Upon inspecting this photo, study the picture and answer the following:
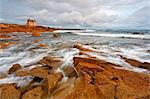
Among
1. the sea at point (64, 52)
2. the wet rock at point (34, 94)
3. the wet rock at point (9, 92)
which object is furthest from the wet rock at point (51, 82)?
the sea at point (64, 52)

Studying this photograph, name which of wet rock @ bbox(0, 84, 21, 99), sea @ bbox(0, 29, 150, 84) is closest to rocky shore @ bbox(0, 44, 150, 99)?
wet rock @ bbox(0, 84, 21, 99)

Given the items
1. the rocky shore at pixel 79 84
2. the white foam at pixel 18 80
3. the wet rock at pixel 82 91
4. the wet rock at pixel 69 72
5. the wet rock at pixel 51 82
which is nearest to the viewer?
the wet rock at pixel 82 91

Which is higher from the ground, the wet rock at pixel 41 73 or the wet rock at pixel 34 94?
the wet rock at pixel 41 73

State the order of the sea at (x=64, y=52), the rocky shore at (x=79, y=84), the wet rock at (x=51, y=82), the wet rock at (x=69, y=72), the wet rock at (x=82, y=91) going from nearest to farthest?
the wet rock at (x=82, y=91) < the rocky shore at (x=79, y=84) < the wet rock at (x=51, y=82) < the wet rock at (x=69, y=72) < the sea at (x=64, y=52)

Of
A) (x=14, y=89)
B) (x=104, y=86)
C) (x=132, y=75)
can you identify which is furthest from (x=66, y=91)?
(x=132, y=75)

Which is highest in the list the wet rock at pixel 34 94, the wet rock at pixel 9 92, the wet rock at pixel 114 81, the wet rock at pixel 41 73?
the wet rock at pixel 114 81

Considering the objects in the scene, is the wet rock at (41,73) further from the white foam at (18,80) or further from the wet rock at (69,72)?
→ the wet rock at (69,72)

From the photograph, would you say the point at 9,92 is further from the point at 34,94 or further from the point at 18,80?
the point at 18,80

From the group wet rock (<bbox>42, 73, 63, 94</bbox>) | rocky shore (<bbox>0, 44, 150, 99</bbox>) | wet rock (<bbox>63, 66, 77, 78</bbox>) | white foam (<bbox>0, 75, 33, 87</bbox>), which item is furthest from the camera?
wet rock (<bbox>63, 66, 77, 78</bbox>)

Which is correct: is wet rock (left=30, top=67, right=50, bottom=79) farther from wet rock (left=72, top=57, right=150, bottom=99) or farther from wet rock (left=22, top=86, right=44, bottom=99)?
wet rock (left=72, top=57, right=150, bottom=99)

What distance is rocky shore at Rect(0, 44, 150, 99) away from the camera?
4.44 metres

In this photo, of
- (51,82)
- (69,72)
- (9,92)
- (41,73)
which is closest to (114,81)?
(69,72)

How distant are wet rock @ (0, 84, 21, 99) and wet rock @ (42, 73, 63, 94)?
669 mm

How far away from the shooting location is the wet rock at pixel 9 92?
4.47 metres
